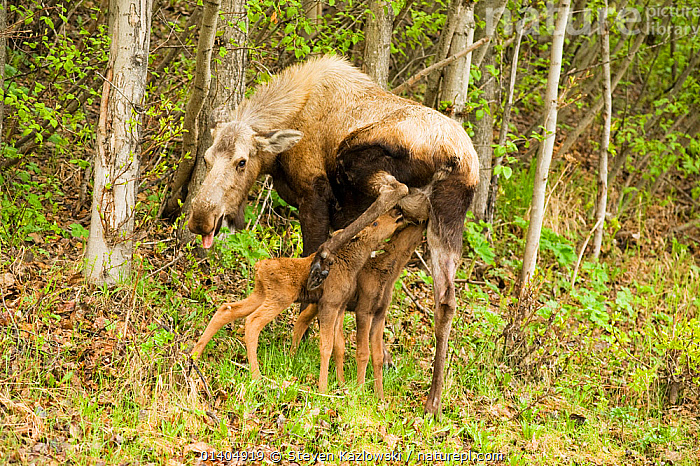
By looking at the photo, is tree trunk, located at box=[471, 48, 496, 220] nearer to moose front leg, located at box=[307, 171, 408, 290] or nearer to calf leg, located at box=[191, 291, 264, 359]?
moose front leg, located at box=[307, 171, 408, 290]

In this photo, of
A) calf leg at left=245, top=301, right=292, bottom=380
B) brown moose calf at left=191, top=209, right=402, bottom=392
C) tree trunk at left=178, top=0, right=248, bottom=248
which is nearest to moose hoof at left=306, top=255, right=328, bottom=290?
brown moose calf at left=191, top=209, right=402, bottom=392

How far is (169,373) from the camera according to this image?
5.34m

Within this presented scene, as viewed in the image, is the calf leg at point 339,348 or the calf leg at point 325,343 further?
the calf leg at point 339,348

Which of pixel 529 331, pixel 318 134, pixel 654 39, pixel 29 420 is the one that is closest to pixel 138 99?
pixel 318 134

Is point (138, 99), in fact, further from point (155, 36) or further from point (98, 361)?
point (155, 36)

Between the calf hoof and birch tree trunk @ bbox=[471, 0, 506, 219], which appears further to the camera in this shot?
birch tree trunk @ bbox=[471, 0, 506, 219]

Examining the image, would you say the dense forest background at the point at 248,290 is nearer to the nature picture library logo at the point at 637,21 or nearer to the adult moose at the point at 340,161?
the nature picture library logo at the point at 637,21

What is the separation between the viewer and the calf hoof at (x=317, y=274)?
5590 millimetres

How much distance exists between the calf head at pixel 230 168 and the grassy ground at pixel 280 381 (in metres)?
0.84

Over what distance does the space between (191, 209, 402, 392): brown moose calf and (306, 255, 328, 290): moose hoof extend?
0.60 ft

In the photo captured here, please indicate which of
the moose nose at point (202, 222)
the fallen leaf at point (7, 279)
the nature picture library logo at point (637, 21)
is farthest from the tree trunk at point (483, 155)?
the fallen leaf at point (7, 279)

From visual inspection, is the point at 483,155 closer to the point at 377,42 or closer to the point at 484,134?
the point at 484,134

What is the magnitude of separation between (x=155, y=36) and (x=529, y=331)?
684cm

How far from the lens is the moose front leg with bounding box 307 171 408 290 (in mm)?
5574
